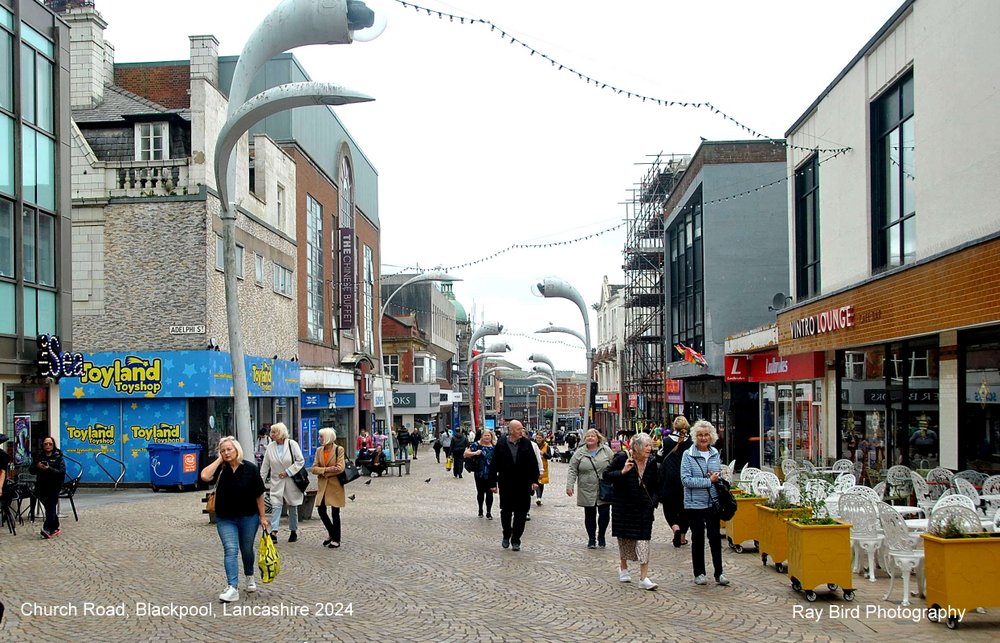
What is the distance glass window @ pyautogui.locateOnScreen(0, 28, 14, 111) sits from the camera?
1856cm

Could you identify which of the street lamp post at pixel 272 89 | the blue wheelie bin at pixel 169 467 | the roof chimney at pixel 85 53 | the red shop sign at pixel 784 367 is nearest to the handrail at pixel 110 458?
the blue wheelie bin at pixel 169 467

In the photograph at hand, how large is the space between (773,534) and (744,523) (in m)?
1.70

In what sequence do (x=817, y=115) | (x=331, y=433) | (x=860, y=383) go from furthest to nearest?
(x=817, y=115) < (x=860, y=383) < (x=331, y=433)

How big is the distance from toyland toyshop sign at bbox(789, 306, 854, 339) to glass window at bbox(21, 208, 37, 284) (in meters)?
15.3

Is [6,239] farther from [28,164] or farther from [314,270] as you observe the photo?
[314,270]

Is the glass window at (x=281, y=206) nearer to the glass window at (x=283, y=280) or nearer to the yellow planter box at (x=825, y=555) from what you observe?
the glass window at (x=283, y=280)

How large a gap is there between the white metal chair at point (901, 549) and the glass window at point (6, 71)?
16.9 metres

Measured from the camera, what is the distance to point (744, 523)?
12719mm

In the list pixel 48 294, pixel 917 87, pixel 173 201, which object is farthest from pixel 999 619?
pixel 173 201

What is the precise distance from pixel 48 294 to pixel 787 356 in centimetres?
1601

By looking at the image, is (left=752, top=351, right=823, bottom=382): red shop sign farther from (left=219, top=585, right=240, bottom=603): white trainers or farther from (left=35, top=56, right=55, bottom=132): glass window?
(left=35, top=56, right=55, bottom=132): glass window

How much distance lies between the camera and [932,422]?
50.4ft

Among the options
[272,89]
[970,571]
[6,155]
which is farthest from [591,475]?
[6,155]

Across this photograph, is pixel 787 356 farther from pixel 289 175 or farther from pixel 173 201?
pixel 289 175
